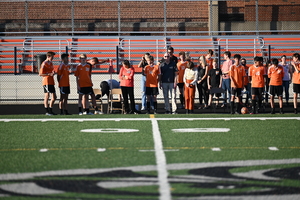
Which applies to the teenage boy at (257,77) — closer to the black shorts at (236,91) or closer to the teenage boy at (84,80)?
the black shorts at (236,91)

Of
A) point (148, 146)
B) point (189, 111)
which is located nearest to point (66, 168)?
point (148, 146)

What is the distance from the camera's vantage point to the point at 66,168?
707 centimetres

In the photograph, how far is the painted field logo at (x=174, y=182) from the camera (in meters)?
5.67

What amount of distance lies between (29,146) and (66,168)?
2.17 metres

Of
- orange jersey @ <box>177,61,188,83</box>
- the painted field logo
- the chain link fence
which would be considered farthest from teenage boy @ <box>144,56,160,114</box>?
the chain link fence

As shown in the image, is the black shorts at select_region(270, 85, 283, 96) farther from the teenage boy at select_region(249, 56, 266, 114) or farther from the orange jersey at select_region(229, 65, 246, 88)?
the orange jersey at select_region(229, 65, 246, 88)

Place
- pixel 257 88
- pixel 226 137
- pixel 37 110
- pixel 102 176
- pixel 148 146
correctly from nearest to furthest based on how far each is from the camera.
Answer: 1. pixel 102 176
2. pixel 148 146
3. pixel 226 137
4. pixel 257 88
5. pixel 37 110

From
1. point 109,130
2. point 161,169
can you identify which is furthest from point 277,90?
point 161,169

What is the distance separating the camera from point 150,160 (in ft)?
25.0

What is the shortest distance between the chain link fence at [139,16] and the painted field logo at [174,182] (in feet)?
73.3

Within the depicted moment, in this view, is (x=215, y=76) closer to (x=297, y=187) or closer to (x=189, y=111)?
(x=189, y=111)

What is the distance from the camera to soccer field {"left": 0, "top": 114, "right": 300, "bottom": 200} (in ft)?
19.1

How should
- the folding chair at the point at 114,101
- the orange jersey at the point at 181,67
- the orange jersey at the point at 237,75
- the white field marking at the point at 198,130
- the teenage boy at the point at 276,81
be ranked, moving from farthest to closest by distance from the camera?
the orange jersey at the point at 181,67 → the folding chair at the point at 114,101 → the teenage boy at the point at 276,81 → the orange jersey at the point at 237,75 → the white field marking at the point at 198,130

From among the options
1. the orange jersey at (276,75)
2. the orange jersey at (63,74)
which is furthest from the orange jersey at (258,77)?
the orange jersey at (63,74)
